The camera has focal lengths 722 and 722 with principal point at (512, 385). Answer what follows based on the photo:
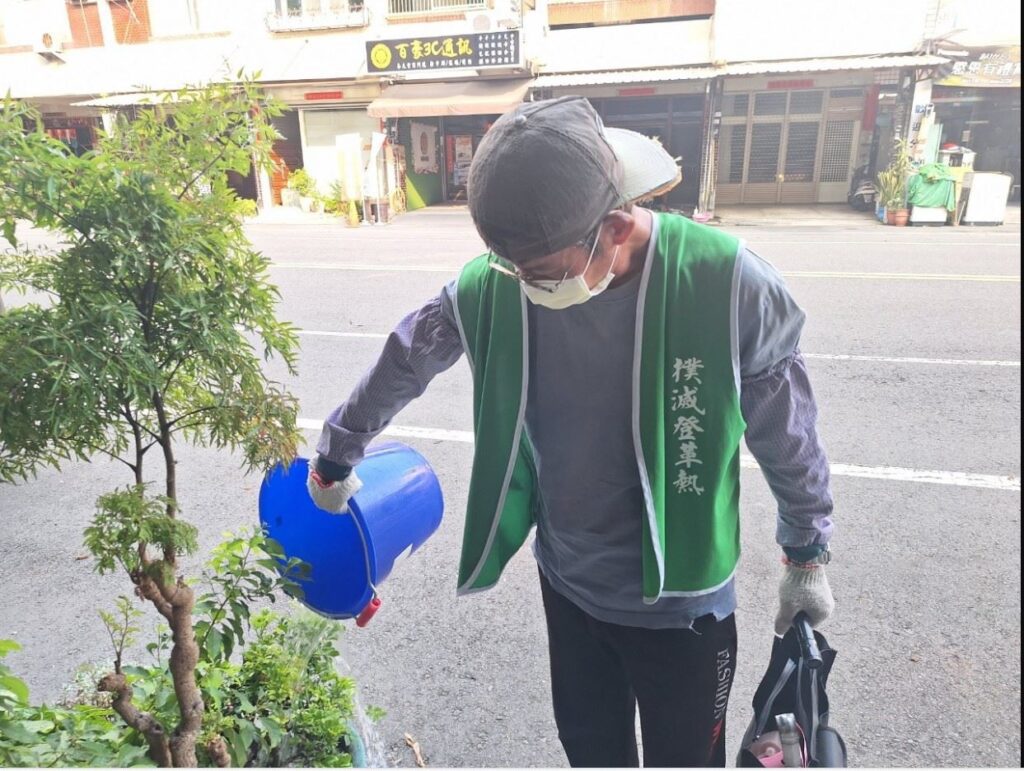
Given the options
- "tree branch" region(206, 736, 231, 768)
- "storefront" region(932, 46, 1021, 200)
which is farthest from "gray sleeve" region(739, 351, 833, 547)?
"storefront" region(932, 46, 1021, 200)

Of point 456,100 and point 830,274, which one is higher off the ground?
point 456,100

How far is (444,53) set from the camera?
15.4 m

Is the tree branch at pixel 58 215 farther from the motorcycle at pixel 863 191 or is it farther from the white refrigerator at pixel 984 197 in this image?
the motorcycle at pixel 863 191

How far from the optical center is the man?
117 centimetres

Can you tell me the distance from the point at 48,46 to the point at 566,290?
21.7 m

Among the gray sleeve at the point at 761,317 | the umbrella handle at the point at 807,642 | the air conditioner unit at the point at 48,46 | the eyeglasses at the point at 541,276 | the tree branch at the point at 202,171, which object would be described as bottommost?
the umbrella handle at the point at 807,642

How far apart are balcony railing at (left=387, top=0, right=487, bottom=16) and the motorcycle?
916cm

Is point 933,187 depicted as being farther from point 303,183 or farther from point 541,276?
point 541,276

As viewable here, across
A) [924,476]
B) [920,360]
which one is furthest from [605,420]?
[920,360]

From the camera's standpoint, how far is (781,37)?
1452cm

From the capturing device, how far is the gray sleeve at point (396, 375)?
4.95ft

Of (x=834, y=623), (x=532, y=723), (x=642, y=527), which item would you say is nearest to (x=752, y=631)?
(x=834, y=623)

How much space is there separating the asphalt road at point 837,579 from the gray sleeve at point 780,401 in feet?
3.63

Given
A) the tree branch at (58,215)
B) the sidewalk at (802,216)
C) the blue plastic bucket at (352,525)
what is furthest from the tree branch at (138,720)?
the sidewalk at (802,216)
